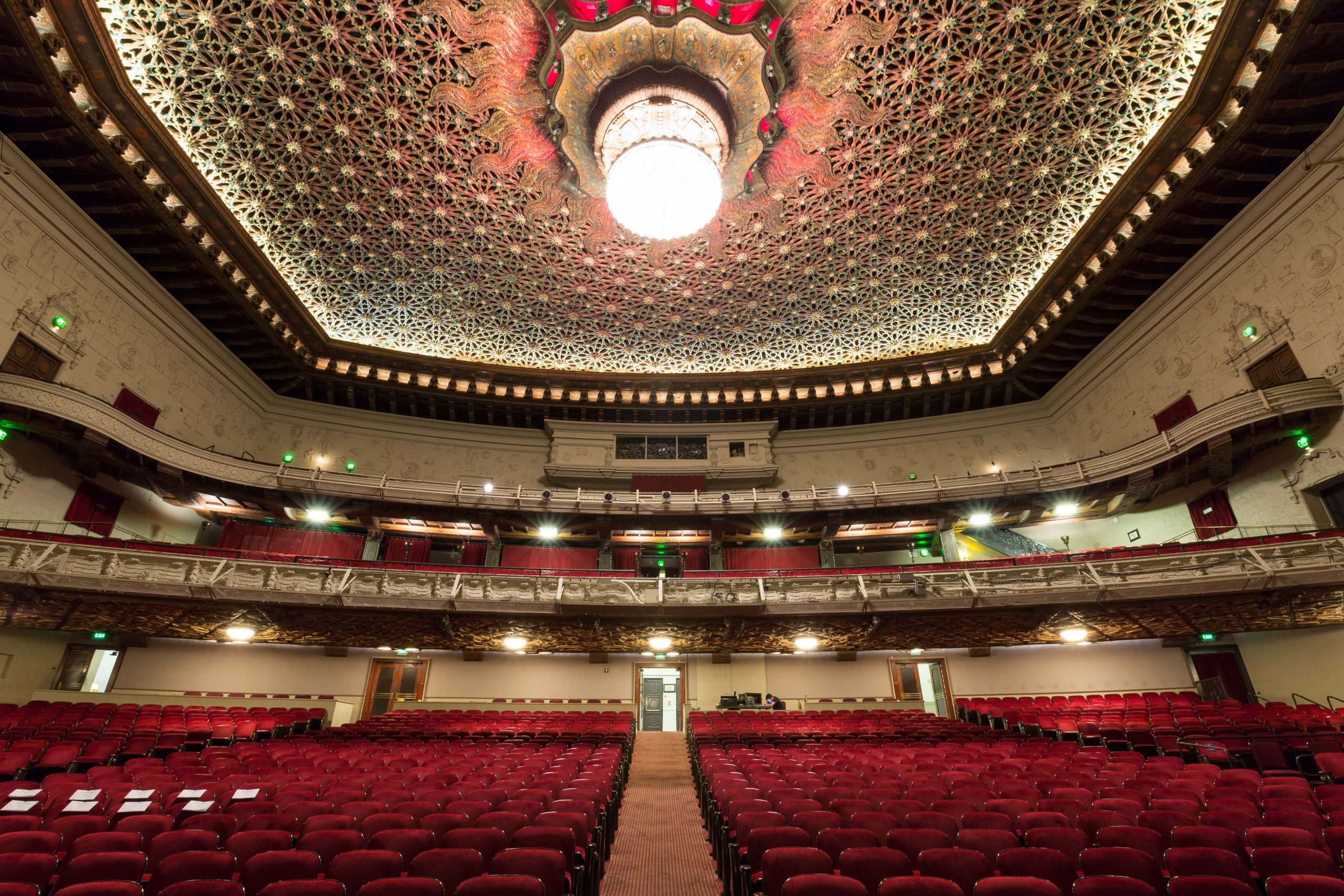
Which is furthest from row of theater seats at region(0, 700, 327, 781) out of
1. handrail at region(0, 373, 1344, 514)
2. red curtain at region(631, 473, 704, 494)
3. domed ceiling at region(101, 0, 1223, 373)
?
red curtain at region(631, 473, 704, 494)

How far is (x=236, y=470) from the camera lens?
1711cm

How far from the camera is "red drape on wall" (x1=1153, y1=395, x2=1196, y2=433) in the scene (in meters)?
15.3

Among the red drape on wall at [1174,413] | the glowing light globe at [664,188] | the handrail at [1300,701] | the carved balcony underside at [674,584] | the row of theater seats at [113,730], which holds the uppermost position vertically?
the glowing light globe at [664,188]

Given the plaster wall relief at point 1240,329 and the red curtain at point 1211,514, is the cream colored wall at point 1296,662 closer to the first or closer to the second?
the red curtain at point 1211,514

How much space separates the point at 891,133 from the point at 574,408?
46.0ft

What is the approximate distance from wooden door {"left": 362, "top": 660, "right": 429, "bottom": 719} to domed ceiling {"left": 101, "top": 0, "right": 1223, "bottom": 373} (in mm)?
10632

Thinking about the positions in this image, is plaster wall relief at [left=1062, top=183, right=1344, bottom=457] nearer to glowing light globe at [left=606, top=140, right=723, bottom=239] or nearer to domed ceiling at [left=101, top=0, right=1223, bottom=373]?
domed ceiling at [left=101, top=0, right=1223, bottom=373]

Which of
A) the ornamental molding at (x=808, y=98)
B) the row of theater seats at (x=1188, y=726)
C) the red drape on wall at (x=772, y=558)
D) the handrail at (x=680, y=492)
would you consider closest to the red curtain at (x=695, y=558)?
the red drape on wall at (x=772, y=558)

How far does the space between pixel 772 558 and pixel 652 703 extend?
667 centimetres

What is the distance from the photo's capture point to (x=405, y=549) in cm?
2027

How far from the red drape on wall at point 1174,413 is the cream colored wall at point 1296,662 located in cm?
531

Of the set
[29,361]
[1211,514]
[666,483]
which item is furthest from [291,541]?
[1211,514]

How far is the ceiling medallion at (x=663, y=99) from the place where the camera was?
12336 millimetres

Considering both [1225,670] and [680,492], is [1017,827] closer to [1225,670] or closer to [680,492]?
[1225,670]
